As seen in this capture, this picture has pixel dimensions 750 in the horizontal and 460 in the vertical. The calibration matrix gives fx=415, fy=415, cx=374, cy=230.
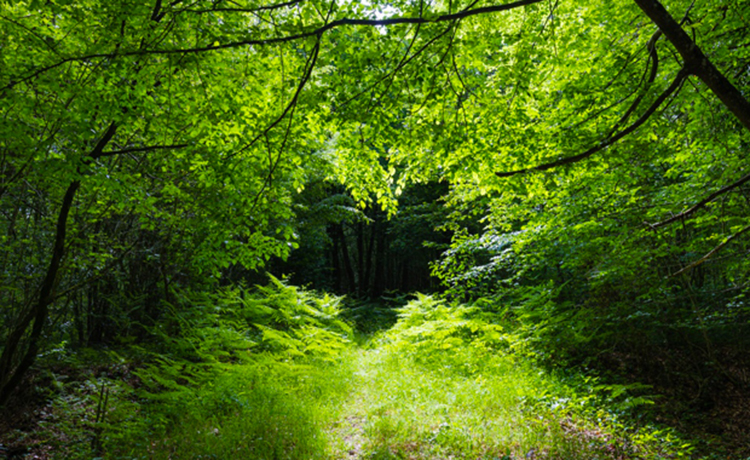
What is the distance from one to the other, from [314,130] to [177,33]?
1.68m

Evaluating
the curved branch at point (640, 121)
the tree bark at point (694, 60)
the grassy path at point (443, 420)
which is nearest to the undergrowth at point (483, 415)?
the grassy path at point (443, 420)

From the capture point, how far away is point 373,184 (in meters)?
5.28

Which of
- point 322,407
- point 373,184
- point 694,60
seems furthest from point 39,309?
point 694,60

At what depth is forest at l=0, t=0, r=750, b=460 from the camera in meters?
4.04

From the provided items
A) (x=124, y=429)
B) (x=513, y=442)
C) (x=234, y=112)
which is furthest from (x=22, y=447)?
(x=513, y=442)

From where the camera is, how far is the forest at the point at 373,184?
404 centimetres

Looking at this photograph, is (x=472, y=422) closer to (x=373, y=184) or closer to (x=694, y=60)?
(x=373, y=184)

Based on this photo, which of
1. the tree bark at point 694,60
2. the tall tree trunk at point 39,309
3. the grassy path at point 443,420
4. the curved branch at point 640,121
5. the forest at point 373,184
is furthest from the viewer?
the tall tree trunk at point 39,309

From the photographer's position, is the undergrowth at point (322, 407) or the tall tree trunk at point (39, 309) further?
the tall tree trunk at point (39, 309)

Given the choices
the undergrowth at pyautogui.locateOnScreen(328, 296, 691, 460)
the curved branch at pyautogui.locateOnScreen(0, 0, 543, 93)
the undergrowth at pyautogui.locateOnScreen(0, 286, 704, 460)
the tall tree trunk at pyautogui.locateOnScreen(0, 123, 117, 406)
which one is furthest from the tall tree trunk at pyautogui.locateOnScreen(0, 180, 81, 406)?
the undergrowth at pyautogui.locateOnScreen(328, 296, 691, 460)

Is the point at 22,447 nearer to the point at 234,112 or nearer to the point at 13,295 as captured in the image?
the point at 13,295

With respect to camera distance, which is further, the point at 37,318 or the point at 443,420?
the point at 443,420

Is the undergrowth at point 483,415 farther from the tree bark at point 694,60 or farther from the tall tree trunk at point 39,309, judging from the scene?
the tall tree trunk at point 39,309

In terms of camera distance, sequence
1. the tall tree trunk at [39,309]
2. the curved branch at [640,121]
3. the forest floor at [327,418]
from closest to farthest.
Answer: the curved branch at [640,121]
the forest floor at [327,418]
the tall tree trunk at [39,309]
